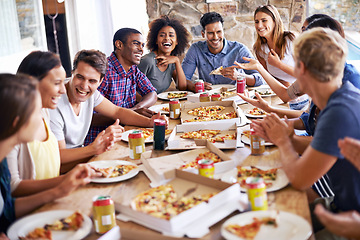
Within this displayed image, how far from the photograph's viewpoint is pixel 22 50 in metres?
3.80

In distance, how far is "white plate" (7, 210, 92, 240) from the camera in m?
1.42

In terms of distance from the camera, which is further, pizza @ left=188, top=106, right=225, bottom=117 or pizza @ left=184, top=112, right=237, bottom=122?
pizza @ left=188, top=106, right=225, bottom=117

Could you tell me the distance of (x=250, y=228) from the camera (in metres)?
1.37

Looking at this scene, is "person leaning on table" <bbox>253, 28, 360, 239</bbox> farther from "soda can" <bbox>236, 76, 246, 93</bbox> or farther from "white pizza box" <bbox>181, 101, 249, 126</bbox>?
"soda can" <bbox>236, 76, 246, 93</bbox>

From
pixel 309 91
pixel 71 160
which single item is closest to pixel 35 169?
pixel 71 160

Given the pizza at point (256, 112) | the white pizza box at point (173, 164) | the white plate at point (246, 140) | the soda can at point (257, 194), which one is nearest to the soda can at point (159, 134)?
the white pizza box at point (173, 164)

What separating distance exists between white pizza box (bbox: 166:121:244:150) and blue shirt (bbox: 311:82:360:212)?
65 cm

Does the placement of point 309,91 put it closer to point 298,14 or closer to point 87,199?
point 87,199

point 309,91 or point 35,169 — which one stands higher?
point 309,91

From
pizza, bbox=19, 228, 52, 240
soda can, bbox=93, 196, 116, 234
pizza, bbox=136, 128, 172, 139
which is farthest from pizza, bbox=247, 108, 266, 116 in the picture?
pizza, bbox=19, 228, 52, 240

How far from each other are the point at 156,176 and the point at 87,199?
12.1 inches

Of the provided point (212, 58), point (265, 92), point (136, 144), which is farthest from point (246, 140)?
point (212, 58)

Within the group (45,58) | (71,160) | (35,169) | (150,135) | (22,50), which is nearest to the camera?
(35,169)

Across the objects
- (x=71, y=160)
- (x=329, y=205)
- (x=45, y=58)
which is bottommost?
(x=329, y=205)
